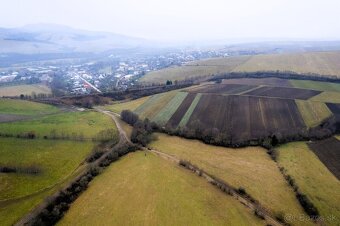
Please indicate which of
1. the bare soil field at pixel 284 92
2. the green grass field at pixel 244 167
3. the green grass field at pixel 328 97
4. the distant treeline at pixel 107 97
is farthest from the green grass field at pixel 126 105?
the green grass field at pixel 328 97

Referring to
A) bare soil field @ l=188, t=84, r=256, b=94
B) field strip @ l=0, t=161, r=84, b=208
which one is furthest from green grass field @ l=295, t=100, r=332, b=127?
field strip @ l=0, t=161, r=84, b=208

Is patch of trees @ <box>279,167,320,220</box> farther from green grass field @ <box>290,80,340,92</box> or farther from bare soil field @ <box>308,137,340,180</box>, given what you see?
green grass field @ <box>290,80,340,92</box>

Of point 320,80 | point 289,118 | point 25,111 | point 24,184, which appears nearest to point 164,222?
point 24,184

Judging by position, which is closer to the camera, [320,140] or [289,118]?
[320,140]

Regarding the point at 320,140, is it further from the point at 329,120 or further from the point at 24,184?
the point at 24,184

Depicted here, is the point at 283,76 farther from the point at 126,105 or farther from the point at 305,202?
the point at 305,202

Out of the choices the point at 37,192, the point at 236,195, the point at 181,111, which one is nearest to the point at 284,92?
the point at 181,111
